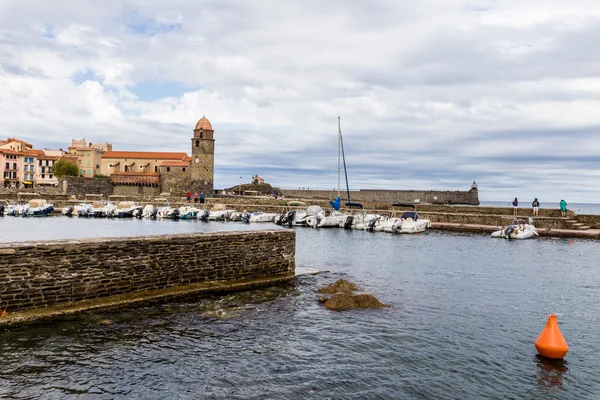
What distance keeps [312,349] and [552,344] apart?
532 cm

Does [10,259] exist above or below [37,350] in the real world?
above

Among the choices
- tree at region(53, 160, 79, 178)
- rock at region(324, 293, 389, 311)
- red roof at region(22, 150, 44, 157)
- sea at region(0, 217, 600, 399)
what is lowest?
sea at region(0, 217, 600, 399)

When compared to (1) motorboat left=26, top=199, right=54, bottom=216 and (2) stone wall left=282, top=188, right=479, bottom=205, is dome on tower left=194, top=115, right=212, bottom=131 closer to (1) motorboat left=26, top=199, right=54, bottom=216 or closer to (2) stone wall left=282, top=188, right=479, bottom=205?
(2) stone wall left=282, top=188, right=479, bottom=205

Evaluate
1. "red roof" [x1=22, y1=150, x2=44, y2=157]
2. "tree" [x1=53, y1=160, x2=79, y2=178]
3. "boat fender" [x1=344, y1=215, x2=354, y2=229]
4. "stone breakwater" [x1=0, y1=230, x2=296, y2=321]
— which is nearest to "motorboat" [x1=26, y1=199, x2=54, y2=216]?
"boat fender" [x1=344, y1=215, x2=354, y2=229]

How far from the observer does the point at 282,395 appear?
8.14 m

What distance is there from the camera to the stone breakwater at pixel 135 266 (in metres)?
11.1

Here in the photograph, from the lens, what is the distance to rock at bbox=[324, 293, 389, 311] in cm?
1427

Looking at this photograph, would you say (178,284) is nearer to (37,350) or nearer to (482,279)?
(37,350)

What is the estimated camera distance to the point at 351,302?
14.5m

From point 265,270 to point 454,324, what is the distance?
7.19 metres

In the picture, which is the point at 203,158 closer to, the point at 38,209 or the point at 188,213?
the point at 188,213

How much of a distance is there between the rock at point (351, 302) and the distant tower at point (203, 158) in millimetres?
78000

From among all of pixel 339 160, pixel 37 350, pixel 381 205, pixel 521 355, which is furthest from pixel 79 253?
pixel 381 205

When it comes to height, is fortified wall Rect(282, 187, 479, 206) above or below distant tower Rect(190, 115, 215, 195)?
below
